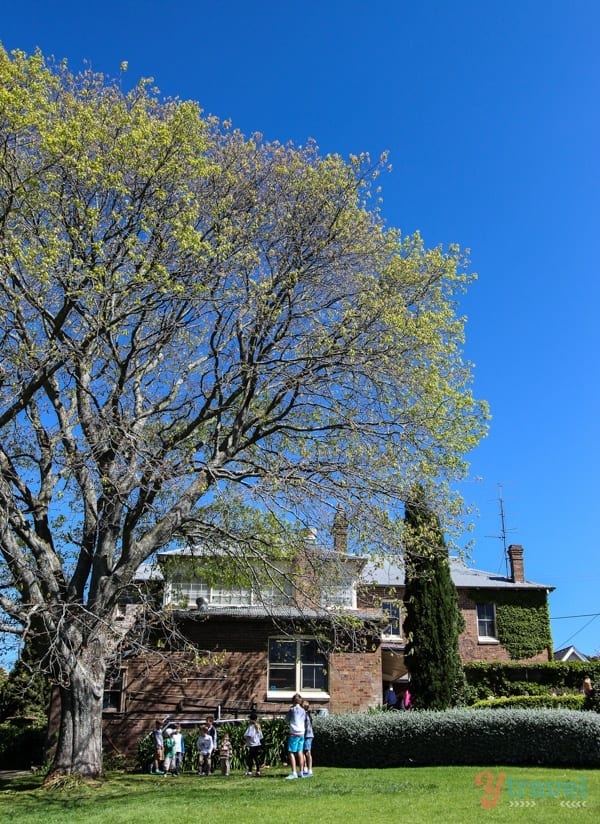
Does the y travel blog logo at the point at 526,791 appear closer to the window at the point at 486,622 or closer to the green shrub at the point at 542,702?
the green shrub at the point at 542,702

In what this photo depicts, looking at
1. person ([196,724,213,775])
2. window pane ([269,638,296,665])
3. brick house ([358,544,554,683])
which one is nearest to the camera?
person ([196,724,213,775])

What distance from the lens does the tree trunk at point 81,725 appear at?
13.9 metres

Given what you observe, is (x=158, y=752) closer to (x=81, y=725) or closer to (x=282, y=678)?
(x=81, y=725)

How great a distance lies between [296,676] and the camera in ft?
75.4

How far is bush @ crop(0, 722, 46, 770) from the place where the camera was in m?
22.7

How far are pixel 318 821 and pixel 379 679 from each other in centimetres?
1372

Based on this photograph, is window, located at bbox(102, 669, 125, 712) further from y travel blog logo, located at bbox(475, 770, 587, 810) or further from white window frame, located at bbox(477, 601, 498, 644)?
white window frame, located at bbox(477, 601, 498, 644)

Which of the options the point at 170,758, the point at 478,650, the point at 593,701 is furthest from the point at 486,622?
the point at 170,758

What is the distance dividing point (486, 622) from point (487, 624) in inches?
3.6

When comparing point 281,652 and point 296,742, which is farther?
point 281,652

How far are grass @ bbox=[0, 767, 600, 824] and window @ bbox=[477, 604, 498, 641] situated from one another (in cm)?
1868

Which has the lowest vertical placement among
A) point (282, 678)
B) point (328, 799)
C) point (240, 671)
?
point (328, 799)

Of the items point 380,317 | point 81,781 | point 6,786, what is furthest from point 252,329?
point 6,786

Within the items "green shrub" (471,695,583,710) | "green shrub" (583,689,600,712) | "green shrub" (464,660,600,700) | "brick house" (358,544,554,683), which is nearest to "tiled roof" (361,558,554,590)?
"brick house" (358,544,554,683)
